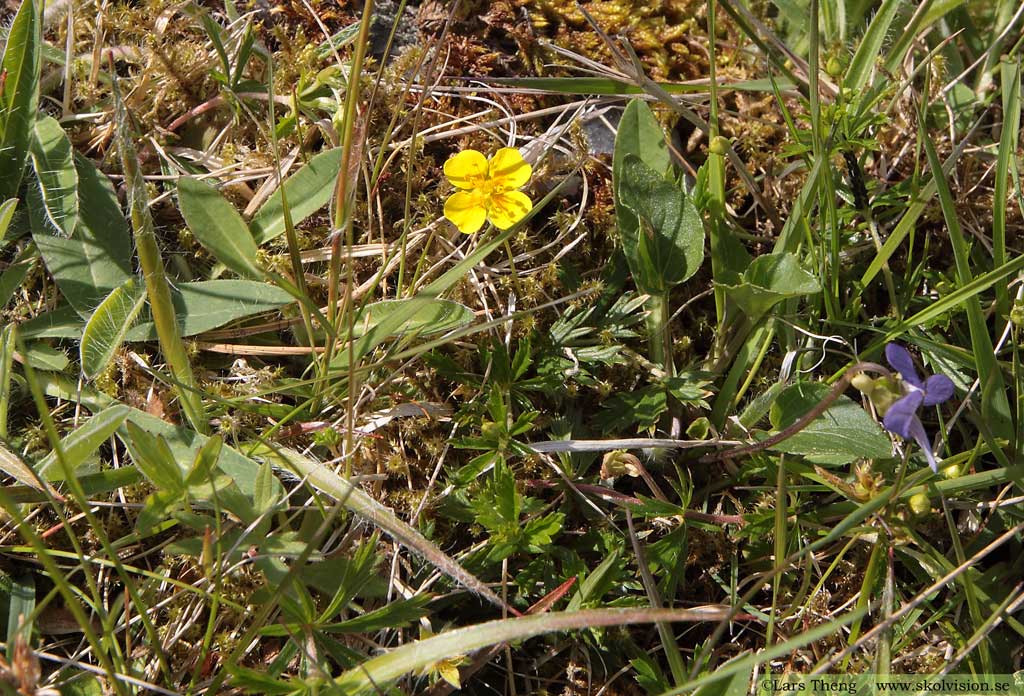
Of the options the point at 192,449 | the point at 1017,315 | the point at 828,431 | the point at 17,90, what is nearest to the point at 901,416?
the point at 828,431

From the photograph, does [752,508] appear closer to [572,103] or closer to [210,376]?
[572,103]

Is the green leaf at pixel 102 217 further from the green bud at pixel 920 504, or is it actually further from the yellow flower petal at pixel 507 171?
the green bud at pixel 920 504

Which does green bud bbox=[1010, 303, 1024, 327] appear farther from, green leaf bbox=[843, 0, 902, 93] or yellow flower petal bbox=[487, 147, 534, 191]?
yellow flower petal bbox=[487, 147, 534, 191]

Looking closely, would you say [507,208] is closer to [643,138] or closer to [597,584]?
[643,138]

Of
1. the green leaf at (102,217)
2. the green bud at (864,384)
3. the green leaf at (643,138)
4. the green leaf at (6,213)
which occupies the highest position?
the green leaf at (643,138)

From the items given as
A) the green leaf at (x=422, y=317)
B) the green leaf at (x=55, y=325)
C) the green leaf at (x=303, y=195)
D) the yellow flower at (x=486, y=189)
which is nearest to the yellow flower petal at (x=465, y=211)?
the yellow flower at (x=486, y=189)

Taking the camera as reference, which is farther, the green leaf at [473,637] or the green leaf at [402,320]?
the green leaf at [402,320]
